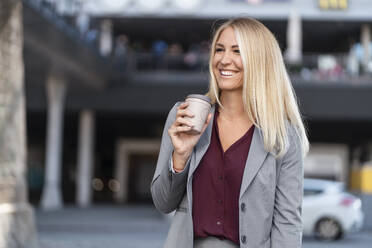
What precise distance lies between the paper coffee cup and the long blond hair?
0.27 meters

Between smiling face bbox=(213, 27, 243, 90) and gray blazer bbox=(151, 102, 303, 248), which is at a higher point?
smiling face bbox=(213, 27, 243, 90)

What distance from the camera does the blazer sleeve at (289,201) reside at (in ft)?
9.58

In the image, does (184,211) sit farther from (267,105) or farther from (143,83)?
(143,83)

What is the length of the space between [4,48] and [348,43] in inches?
1194

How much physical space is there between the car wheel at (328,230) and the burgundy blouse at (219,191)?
1516 centimetres

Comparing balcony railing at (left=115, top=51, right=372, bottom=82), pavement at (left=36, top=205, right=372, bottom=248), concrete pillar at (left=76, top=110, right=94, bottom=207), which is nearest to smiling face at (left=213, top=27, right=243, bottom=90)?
pavement at (left=36, top=205, right=372, bottom=248)

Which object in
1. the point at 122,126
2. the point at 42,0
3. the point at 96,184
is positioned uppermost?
the point at 42,0

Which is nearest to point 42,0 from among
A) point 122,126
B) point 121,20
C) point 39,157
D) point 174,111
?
point 174,111

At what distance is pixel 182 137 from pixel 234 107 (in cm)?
37

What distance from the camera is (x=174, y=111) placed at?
10.1ft

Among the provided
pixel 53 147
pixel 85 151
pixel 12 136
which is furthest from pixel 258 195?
pixel 85 151

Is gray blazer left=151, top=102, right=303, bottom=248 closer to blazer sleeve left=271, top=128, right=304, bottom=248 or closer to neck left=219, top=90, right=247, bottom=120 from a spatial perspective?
blazer sleeve left=271, top=128, right=304, bottom=248

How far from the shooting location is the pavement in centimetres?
1484

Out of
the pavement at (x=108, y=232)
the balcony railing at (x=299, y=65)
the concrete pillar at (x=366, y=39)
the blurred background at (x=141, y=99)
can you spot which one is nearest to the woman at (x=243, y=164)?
the blurred background at (x=141, y=99)
